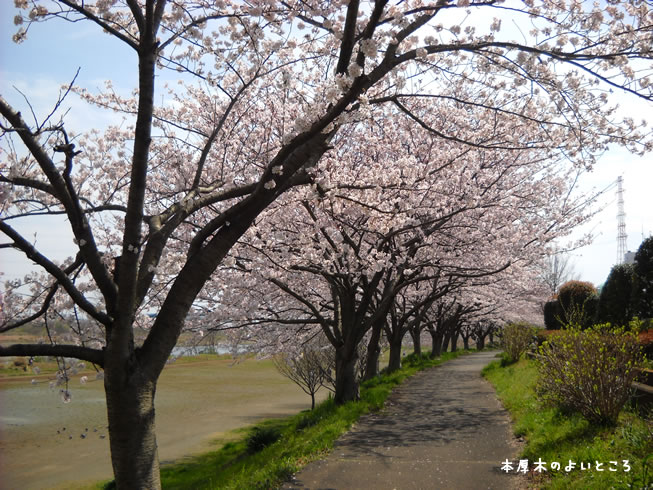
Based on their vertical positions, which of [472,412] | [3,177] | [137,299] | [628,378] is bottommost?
[472,412]

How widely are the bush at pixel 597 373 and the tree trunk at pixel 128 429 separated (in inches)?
212

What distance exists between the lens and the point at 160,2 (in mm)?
3762

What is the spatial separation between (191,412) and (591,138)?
23431mm

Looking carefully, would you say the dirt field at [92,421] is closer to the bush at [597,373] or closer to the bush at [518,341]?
the bush at [518,341]

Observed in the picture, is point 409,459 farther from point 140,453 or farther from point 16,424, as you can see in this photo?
point 16,424

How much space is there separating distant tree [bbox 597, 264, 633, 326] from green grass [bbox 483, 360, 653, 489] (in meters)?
6.21

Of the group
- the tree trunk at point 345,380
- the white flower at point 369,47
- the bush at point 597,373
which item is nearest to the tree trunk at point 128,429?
the white flower at point 369,47

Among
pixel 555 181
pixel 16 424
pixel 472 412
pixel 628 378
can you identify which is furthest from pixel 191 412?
pixel 628 378

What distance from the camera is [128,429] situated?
3.74 metres

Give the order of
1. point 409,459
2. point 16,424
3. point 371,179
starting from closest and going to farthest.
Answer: point 409,459
point 371,179
point 16,424

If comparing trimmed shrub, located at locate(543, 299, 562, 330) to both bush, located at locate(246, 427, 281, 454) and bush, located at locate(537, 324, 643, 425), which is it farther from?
bush, located at locate(537, 324, 643, 425)

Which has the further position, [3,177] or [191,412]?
[191,412]

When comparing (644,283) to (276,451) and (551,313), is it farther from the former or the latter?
(276,451)

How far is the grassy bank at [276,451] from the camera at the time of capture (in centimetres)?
673
